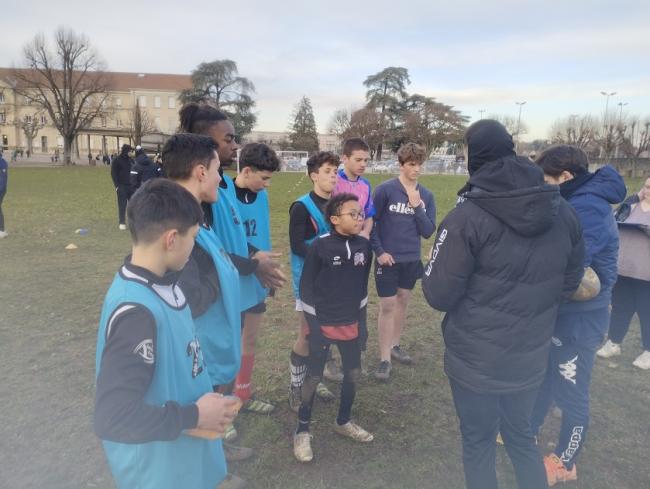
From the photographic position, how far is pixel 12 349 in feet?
14.6

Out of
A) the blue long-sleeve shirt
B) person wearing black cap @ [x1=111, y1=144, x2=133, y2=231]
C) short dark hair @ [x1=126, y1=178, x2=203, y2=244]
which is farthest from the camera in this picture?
person wearing black cap @ [x1=111, y1=144, x2=133, y2=231]

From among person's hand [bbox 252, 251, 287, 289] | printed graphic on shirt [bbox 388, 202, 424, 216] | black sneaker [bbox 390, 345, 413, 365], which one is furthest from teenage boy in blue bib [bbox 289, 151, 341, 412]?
black sneaker [bbox 390, 345, 413, 365]

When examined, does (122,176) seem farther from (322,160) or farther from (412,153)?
(412,153)

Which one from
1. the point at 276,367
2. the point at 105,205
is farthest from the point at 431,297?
the point at 105,205

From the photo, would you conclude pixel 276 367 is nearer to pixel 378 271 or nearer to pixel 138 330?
pixel 378 271

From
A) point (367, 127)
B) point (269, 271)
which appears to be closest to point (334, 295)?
point (269, 271)

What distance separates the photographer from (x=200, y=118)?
2713 millimetres

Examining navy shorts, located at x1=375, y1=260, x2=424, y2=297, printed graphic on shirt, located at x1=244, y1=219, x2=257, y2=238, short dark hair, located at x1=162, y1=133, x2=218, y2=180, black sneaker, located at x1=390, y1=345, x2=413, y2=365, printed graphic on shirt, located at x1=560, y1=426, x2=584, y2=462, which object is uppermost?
short dark hair, located at x1=162, y1=133, x2=218, y2=180

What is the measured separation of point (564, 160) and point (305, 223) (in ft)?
5.97

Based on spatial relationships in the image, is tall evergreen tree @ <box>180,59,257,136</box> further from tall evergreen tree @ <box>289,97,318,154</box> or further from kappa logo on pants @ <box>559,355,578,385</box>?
kappa logo on pants @ <box>559,355,578,385</box>

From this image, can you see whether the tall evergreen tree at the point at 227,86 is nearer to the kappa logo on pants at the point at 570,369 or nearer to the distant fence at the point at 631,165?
the distant fence at the point at 631,165

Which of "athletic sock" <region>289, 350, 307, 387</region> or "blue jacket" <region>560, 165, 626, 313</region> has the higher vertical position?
"blue jacket" <region>560, 165, 626, 313</region>

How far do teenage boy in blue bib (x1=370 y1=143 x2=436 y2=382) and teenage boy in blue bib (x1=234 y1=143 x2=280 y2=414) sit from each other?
1.11m

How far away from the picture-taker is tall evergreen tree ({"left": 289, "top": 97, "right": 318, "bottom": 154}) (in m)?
71.3
